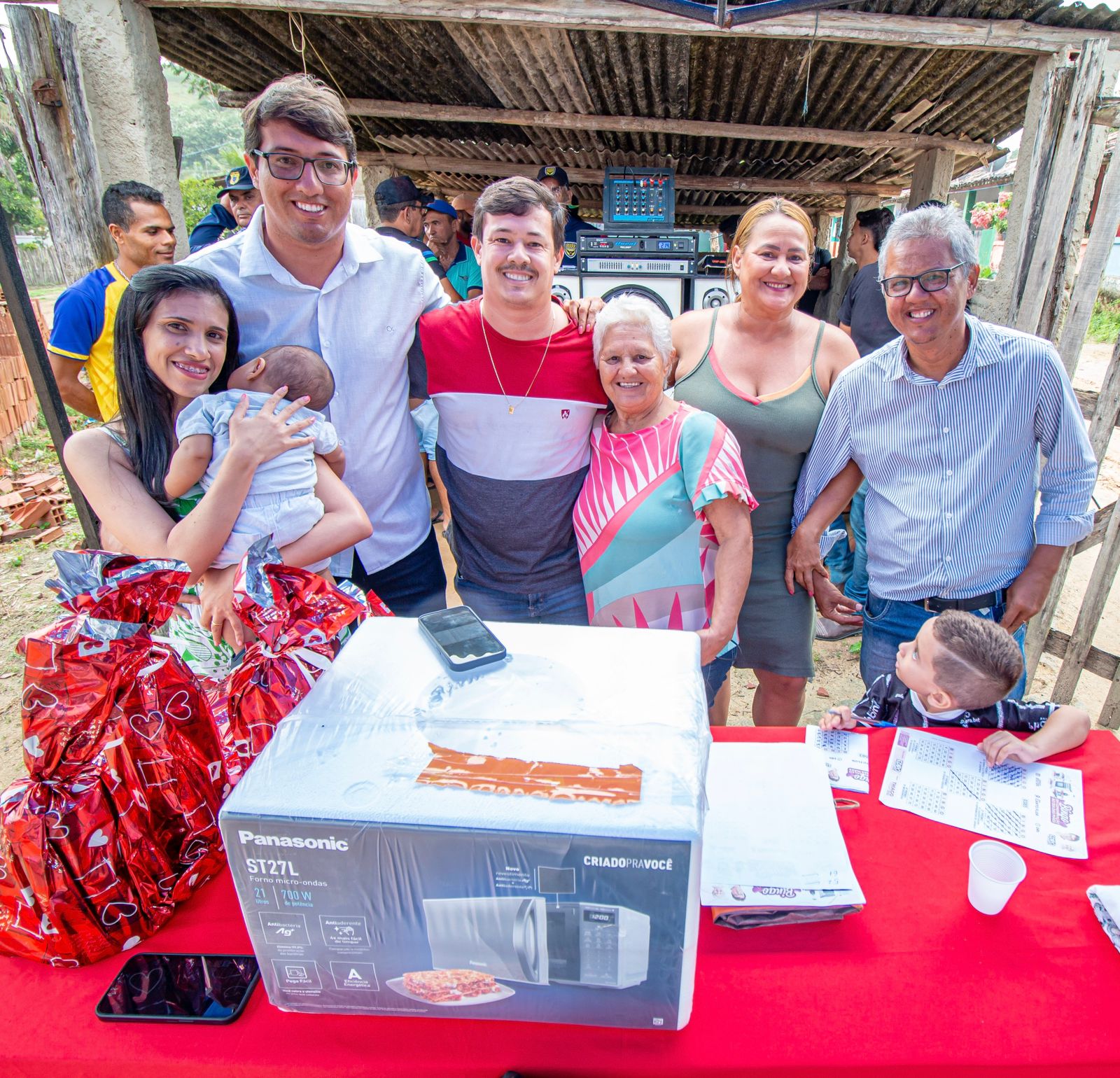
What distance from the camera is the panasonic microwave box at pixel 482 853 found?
2.23ft

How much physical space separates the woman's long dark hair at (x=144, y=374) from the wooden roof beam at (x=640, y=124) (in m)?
3.83

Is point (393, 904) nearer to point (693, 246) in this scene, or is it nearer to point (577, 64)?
point (693, 246)

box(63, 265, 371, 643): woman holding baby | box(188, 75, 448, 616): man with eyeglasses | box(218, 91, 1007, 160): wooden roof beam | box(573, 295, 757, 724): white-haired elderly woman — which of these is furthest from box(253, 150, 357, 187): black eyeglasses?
box(218, 91, 1007, 160): wooden roof beam

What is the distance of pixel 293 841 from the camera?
70 centimetres

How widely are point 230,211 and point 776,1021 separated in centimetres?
409

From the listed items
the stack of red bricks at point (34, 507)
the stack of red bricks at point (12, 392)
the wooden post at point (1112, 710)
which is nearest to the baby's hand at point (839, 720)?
the wooden post at point (1112, 710)

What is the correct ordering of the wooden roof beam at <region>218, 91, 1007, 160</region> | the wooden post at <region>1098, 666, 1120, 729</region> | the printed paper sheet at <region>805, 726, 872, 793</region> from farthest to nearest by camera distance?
the wooden roof beam at <region>218, 91, 1007, 160</region> → the wooden post at <region>1098, 666, 1120, 729</region> → the printed paper sheet at <region>805, 726, 872, 793</region>

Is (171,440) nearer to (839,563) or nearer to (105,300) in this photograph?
(105,300)

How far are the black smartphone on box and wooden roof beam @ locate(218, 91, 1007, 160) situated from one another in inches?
178

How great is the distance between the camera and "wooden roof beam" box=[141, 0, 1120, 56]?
291 centimetres

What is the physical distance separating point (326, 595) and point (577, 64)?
3.89m

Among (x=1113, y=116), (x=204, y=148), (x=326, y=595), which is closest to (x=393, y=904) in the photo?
(x=326, y=595)

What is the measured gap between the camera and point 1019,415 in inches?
64.4

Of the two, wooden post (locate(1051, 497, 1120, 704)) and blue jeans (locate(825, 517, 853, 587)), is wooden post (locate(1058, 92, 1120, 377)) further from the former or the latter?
blue jeans (locate(825, 517, 853, 587))
